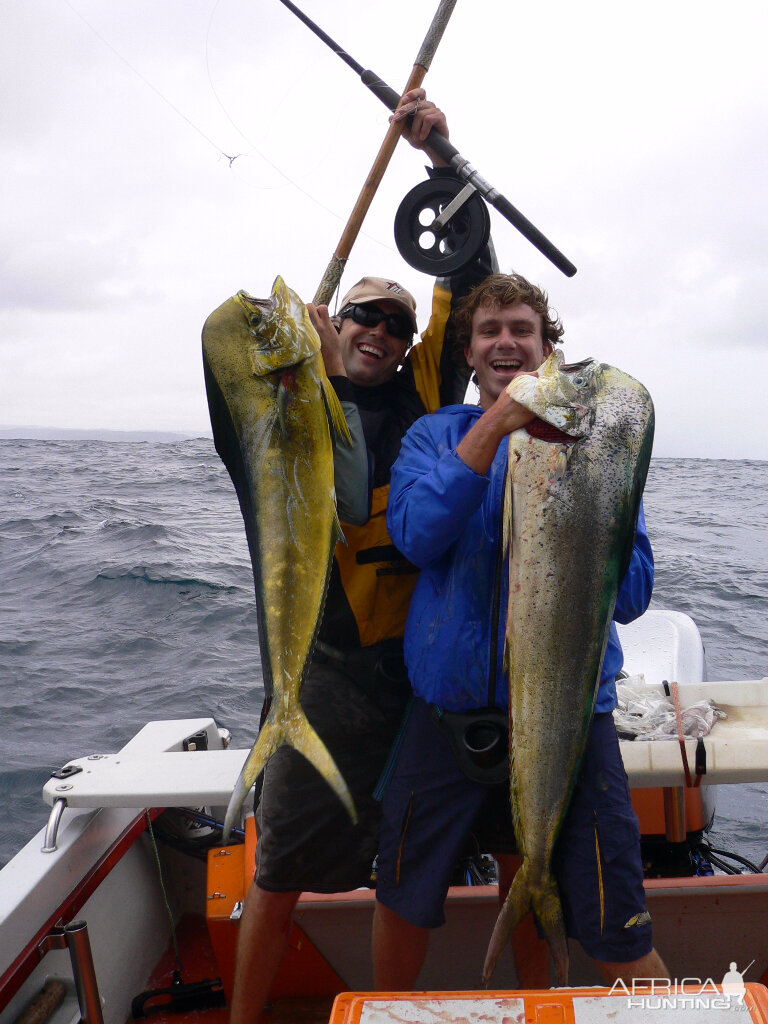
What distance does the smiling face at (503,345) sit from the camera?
2.35 meters

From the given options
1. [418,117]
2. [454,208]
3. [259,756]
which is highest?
[418,117]

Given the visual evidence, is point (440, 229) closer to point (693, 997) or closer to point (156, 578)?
point (693, 997)

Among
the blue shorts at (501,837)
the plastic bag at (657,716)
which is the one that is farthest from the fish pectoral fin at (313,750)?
the plastic bag at (657,716)

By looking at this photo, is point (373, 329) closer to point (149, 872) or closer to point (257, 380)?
point (257, 380)

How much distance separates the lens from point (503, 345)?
2350 mm

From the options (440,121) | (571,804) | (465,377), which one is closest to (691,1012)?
(571,804)

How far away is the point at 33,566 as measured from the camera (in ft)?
46.2

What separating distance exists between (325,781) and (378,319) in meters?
1.56

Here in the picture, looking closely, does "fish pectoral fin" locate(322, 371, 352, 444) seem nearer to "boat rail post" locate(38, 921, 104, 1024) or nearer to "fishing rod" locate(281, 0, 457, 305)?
"fishing rod" locate(281, 0, 457, 305)

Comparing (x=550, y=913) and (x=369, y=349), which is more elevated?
(x=369, y=349)

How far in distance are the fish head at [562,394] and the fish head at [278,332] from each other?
0.53 metres

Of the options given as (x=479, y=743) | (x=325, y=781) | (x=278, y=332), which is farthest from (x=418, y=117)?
(x=325, y=781)

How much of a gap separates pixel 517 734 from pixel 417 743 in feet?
1.50

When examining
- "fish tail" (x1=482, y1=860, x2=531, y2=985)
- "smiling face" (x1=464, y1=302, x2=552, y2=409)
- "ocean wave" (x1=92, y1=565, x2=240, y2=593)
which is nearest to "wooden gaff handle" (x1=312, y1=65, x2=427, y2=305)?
"smiling face" (x1=464, y1=302, x2=552, y2=409)
